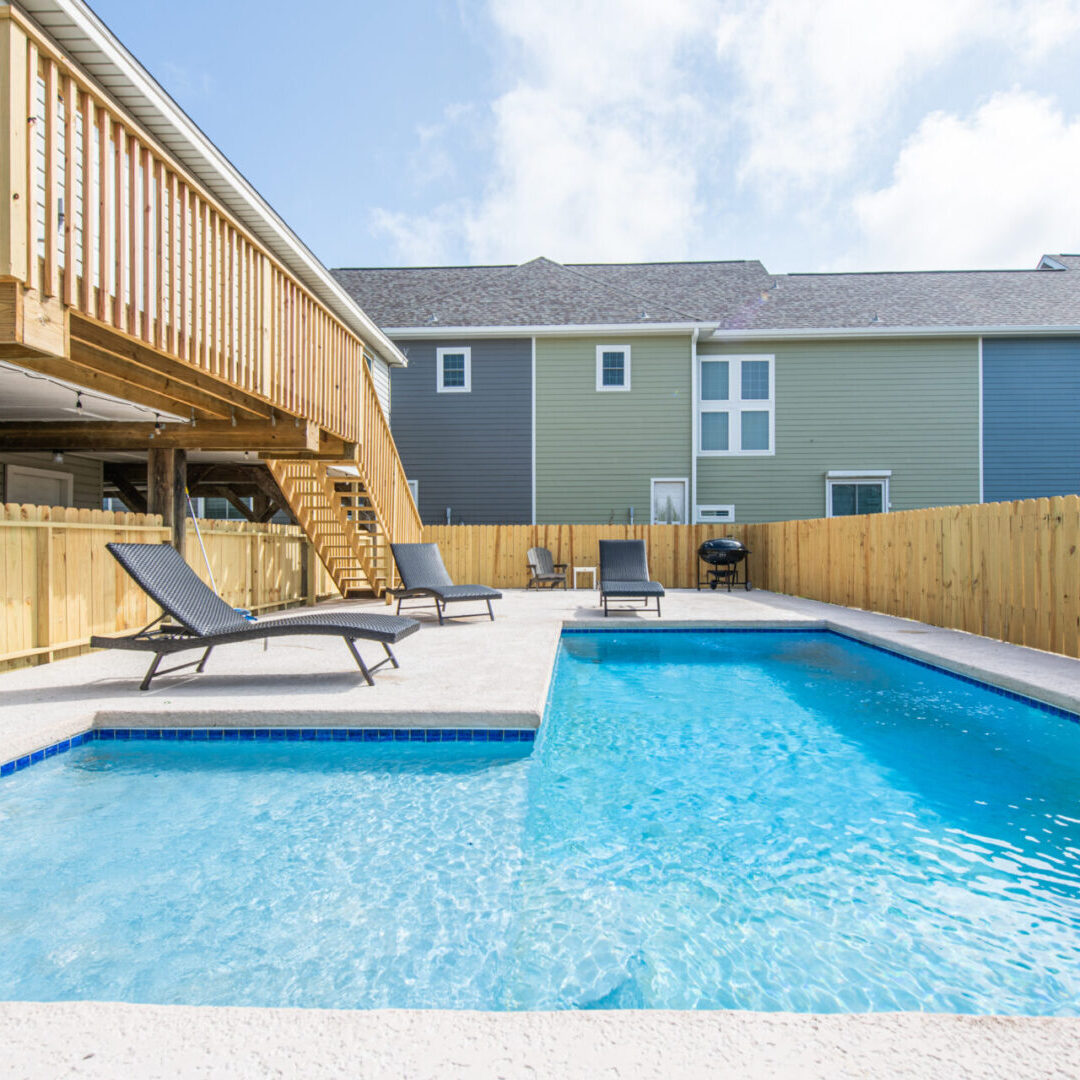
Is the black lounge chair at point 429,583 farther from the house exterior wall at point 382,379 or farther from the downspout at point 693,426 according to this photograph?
the downspout at point 693,426

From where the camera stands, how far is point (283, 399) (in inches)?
275

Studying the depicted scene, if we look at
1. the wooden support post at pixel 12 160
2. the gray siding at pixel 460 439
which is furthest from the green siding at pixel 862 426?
the wooden support post at pixel 12 160

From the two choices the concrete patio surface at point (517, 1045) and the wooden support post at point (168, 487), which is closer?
the concrete patio surface at point (517, 1045)

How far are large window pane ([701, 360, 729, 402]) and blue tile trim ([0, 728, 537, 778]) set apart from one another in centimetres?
1364

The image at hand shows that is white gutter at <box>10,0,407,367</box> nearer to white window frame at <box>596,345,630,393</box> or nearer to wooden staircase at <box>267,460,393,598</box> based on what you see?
wooden staircase at <box>267,460,393,598</box>

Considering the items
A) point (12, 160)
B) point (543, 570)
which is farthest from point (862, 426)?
point (12, 160)

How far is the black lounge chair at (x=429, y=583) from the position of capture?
8.68 meters

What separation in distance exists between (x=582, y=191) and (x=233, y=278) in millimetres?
11997

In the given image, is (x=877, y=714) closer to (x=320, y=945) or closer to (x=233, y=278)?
(x=320, y=945)

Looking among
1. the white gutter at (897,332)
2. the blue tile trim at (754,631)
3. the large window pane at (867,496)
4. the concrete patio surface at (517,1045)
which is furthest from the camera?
the large window pane at (867,496)

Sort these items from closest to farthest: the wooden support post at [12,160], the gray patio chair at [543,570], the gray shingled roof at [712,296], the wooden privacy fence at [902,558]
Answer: the wooden support post at [12,160] → the wooden privacy fence at [902,558] → the gray patio chair at [543,570] → the gray shingled roof at [712,296]

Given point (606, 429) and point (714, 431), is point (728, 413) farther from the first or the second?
point (606, 429)

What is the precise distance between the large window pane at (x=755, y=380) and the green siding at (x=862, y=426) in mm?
264

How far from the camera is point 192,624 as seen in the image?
16.4 ft
